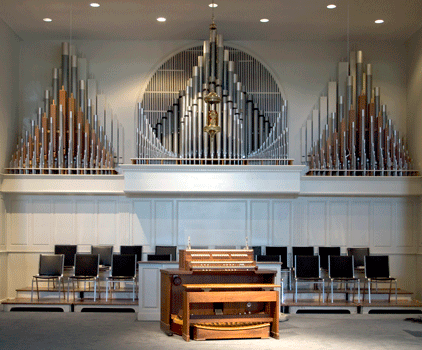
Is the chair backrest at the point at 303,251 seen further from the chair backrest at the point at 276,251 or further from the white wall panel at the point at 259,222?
the white wall panel at the point at 259,222

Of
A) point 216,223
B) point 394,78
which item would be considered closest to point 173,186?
point 216,223

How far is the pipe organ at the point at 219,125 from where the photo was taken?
461 inches

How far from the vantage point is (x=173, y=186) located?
1158 centimetres

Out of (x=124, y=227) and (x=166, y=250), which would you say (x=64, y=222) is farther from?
(x=166, y=250)

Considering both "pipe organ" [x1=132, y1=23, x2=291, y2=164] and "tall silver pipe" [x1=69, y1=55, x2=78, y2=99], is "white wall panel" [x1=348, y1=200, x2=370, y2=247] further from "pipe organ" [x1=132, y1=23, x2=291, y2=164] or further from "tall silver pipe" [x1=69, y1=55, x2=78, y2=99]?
"tall silver pipe" [x1=69, y1=55, x2=78, y2=99]

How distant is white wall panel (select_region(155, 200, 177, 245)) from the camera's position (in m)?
12.6

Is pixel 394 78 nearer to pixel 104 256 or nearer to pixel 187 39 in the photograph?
pixel 187 39

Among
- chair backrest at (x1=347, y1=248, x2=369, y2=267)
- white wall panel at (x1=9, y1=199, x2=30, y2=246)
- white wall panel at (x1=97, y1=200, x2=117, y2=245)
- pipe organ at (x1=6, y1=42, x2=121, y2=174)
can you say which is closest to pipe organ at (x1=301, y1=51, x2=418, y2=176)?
chair backrest at (x1=347, y1=248, x2=369, y2=267)

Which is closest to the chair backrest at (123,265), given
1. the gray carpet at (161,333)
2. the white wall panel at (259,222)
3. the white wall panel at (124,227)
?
the gray carpet at (161,333)

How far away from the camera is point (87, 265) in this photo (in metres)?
11.0

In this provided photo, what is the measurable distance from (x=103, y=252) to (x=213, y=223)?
7.50 feet

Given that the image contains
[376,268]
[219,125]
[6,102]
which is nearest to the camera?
[376,268]

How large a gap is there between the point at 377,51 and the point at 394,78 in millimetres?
675

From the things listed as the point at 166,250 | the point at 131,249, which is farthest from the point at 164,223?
the point at 131,249
